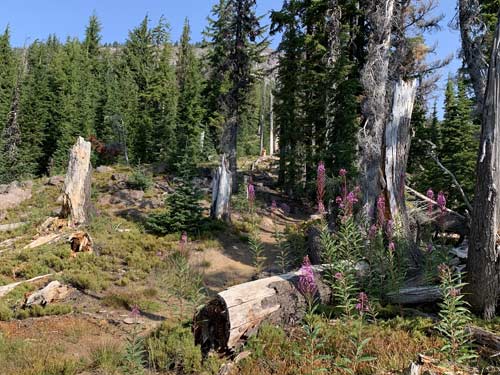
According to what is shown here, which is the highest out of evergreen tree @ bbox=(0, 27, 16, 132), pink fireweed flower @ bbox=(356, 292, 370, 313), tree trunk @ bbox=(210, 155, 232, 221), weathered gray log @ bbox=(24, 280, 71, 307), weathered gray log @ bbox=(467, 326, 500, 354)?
evergreen tree @ bbox=(0, 27, 16, 132)

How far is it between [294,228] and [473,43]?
33.1 feet

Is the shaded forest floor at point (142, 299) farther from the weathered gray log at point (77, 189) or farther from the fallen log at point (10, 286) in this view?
the weathered gray log at point (77, 189)

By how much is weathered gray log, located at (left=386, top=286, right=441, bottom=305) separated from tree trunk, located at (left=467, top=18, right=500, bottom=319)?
0.70 m

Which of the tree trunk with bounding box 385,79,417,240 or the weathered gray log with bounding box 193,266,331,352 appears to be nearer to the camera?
the weathered gray log with bounding box 193,266,331,352

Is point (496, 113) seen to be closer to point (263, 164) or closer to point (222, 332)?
point (222, 332)

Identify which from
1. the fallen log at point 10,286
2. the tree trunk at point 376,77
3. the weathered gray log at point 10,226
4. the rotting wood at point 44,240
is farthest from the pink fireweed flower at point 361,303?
the weathered gray log at point 10,226

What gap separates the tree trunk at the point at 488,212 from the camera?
18.1 ft

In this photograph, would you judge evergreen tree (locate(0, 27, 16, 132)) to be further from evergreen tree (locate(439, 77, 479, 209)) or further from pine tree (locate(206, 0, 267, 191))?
evergreen tree (locate(439, 77, 479, 209))

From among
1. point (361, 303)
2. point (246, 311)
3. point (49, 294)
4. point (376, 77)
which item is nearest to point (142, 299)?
point (49, 294)

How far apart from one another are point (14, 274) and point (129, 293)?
440 centimetres

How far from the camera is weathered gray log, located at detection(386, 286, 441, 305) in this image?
21.1 ft

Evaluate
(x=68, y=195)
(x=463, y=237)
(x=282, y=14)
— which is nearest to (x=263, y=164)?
(x=282, y=14)

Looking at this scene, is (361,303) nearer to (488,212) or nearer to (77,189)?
(488,212)

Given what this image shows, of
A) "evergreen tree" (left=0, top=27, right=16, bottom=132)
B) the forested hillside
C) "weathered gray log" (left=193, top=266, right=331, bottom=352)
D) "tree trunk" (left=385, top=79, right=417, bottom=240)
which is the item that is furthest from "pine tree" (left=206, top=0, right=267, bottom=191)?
"evergreen tree" (left=0, top=27, right=16, bottom=132)
